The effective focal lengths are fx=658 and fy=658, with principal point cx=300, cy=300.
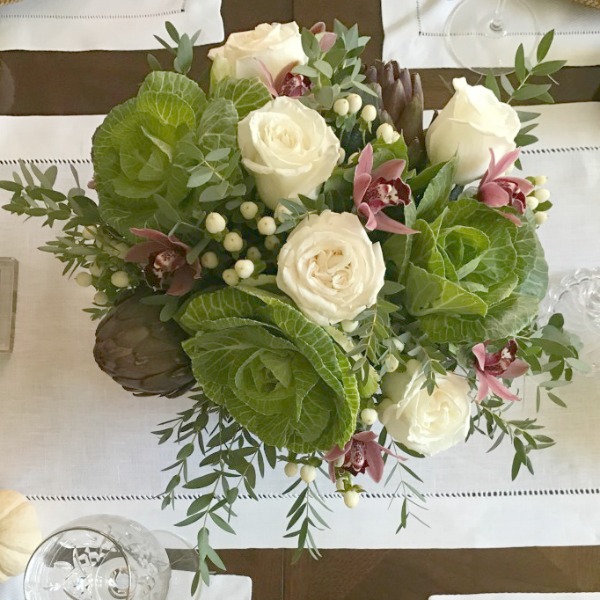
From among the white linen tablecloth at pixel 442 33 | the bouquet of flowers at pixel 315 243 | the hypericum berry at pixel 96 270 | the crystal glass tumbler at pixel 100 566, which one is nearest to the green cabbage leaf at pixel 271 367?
the bouquet of flowers at pixel 315 243

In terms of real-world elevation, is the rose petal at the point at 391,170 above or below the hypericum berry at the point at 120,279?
above

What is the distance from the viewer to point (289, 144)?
39 cm

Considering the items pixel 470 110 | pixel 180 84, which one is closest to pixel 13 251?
pixel 180 84

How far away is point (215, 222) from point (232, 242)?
0.02 metres

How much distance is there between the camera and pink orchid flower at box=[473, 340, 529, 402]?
0.46 meters

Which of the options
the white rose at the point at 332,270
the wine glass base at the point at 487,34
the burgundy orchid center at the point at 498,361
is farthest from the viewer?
the wine glass base at the point at 487,34

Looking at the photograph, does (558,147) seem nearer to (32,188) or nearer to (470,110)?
(470,110)

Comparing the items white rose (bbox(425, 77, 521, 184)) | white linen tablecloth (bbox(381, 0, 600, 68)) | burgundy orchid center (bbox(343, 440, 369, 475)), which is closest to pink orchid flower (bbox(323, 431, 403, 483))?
burgundy orchid center (bbox(343, 440, 369, 475))

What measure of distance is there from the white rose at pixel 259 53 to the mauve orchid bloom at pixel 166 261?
126 mm

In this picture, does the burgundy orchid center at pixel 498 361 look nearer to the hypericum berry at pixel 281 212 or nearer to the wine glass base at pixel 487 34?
the hypericum berry at pixel 281 212

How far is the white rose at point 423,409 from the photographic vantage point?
47 centimetres

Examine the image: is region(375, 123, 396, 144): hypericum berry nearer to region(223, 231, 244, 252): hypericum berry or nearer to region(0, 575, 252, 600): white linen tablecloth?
region(223, 231, 244, 252): hypericum berry

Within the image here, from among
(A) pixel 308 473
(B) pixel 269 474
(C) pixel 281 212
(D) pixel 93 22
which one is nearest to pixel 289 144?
(C) pixel 281 212

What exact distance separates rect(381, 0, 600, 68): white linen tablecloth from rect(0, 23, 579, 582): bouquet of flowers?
0.91 feet
